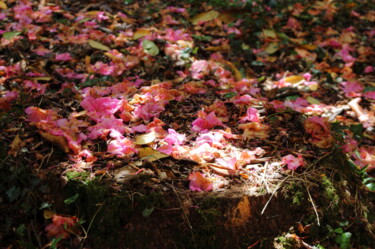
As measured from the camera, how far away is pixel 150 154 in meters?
1.88

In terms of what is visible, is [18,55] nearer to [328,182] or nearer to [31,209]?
[31,209]

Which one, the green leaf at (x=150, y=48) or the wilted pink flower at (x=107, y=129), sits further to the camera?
the green leaf at (x=150, y=48)

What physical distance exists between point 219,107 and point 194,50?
3.13 feet

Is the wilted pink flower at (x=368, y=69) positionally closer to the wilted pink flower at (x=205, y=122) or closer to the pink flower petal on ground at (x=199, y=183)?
the wilted pink flower at (x=205, y=122)

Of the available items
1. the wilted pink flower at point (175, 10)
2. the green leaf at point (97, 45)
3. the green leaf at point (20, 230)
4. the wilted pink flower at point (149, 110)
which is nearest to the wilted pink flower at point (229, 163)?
the wilted pink flower at point (149, 110)

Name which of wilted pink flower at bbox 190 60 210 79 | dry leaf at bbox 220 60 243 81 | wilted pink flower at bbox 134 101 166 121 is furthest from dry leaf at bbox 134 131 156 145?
dry leaf at bbox 220 60 243 81

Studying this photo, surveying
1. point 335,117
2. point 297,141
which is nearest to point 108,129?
point 297,141

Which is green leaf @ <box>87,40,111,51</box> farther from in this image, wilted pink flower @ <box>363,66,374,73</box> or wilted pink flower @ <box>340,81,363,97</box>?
wilted pink flower @ <box>363,66,374,73</box>

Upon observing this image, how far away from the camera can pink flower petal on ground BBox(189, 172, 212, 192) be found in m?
1.73

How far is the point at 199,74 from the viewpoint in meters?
2.81

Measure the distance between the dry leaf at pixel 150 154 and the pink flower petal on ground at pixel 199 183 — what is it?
0.75 feet

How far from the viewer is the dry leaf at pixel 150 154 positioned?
6.06 feet

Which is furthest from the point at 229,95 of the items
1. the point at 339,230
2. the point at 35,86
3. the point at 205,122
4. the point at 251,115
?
the point at 35,86

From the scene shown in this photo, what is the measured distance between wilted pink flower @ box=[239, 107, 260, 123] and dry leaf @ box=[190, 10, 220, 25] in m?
1.73
